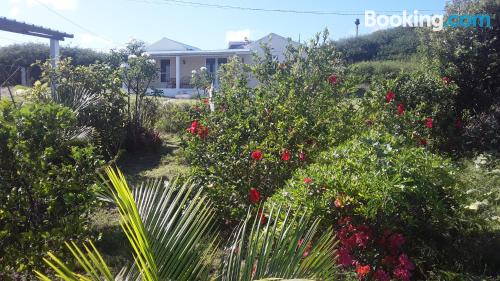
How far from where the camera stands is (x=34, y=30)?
18.3 meters

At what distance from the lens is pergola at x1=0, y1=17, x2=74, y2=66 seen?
54.9 ft

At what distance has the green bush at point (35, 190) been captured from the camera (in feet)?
10.3

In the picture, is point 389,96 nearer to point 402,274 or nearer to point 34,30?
point 402,274

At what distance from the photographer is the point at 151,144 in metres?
8.77

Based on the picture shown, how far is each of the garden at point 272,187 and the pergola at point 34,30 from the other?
11.0m

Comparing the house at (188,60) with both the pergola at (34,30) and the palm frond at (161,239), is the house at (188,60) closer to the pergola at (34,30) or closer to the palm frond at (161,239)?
the pergola at (34,30)

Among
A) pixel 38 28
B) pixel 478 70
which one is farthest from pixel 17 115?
pixel 38 28

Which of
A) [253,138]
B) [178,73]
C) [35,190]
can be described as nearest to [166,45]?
[178,73]

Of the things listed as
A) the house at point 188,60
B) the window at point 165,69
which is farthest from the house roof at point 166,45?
the house at point 188,60

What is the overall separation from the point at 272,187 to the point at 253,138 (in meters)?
0.58

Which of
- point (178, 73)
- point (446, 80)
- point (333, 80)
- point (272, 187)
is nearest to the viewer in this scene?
point (272, 187)

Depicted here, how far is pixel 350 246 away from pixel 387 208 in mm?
335

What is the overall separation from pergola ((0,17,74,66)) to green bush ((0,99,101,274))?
579 inches

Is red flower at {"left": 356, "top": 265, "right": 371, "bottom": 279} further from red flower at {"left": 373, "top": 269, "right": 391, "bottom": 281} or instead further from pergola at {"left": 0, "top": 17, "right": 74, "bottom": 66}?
pergola at {"left": 0, "top": 17, "right": 74, "bottom": 66}
